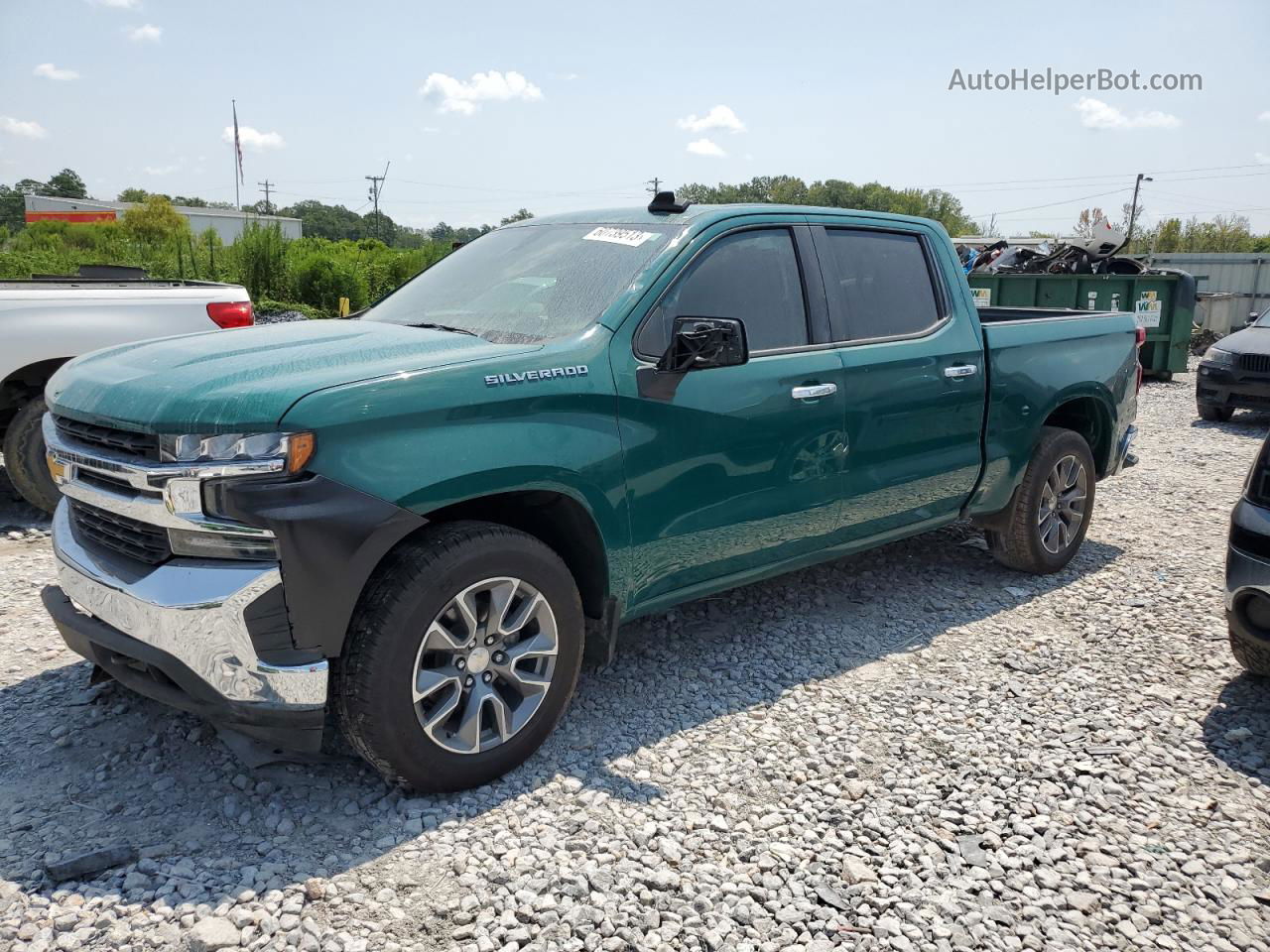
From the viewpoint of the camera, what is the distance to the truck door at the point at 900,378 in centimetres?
441

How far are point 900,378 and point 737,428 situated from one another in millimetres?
1057

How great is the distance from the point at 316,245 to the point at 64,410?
69.6 feet

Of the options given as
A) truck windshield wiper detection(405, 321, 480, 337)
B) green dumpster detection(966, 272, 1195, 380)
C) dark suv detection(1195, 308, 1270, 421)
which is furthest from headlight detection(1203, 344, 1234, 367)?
truck windshield wiper detection(405, 321, 480, 337)

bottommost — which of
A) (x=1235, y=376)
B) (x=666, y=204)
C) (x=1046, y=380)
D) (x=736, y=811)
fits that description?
(x=736, y=811)

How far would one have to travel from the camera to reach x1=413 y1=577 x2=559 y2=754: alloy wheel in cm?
319

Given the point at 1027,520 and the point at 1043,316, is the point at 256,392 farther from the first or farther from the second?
the point at 1043,316

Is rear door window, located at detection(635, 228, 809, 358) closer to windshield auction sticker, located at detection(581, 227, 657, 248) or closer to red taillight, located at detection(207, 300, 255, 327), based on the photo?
windshield auction sticker, located at detection(581, 227, 657, 248)

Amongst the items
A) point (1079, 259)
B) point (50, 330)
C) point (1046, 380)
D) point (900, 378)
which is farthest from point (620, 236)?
point (1079, 259)

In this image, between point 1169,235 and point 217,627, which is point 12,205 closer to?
point 1169,235

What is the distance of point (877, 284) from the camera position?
467 cm

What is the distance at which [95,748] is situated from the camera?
3.60 m

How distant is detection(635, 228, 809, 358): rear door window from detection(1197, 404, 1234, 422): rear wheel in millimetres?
9049

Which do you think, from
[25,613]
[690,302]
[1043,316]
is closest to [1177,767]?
[690,302]

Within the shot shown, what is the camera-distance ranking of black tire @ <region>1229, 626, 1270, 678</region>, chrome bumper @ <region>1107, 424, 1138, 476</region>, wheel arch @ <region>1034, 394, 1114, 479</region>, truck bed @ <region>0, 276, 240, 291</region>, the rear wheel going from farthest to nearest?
the rear wheel → truck bed @ <region>0, 276, 240, 291</region> → chrome bumper @ <region>1107, 424, 1138, 476</region> → wheel arch @ <region>1034, 394, 1114, 479</region> → black tire @ <region>1229, 626, 1270, 678</region>
